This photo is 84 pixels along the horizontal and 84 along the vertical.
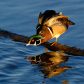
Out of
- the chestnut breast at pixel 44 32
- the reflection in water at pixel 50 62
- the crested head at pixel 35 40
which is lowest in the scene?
the reflection in water at pixel 50 62

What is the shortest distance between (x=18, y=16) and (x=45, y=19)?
2.76 metres

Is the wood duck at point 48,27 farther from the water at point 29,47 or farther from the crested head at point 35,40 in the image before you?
the water at point 29,47

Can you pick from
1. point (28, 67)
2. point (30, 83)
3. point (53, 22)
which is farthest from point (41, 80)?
point (53, 22)

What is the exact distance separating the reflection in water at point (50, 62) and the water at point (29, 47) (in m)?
0.09

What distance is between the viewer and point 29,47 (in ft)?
23.7

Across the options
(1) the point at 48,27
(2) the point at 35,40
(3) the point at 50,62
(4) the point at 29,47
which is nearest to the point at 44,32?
(1) the point at 48,27

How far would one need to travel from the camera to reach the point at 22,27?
8.73 m

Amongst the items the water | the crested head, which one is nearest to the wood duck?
the crested head

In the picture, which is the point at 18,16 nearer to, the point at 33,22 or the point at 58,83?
the point at 33,22

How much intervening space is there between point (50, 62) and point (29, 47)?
1.27 meters

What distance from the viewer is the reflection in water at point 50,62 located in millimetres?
5567

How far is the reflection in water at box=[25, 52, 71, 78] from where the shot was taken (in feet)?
18.3

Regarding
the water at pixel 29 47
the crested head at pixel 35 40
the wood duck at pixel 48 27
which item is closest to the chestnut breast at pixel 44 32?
the wood duck at pixel 48 27

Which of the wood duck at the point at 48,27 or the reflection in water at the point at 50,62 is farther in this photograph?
the wood duck at the point at 48,27
